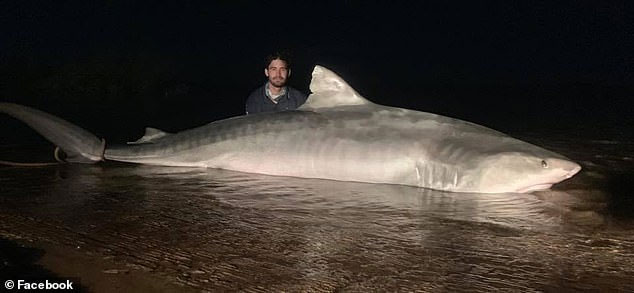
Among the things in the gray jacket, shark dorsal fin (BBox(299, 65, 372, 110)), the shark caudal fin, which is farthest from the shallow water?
the gray jacket

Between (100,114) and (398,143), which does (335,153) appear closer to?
(398,143)

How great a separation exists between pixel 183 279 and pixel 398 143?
3.19 meters

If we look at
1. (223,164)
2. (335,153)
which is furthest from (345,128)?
(223,164)

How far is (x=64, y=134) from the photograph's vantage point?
23.0ft

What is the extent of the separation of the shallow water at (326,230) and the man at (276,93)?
1.91 metres

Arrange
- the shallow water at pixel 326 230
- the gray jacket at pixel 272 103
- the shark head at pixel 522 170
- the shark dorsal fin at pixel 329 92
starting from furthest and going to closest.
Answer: the gray jacket at pixel 272 103
the shark dorsal fin at pixel 329 92
the shark head at pixel 522 170
the shallow water at pixel 326 230

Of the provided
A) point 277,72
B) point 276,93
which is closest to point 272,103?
point 276,93

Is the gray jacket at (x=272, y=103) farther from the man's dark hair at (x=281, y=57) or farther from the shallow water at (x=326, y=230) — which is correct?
the shallow water at (x=326, y=230)

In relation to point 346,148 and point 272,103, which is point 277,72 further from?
point 346,148

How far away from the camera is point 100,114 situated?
14203mm

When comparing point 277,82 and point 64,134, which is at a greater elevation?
point 277,82

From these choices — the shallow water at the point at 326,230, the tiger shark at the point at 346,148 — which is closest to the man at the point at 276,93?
the tiger shark at the point at 346,148

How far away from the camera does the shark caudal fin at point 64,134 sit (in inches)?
266

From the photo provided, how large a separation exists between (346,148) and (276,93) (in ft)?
7.87
